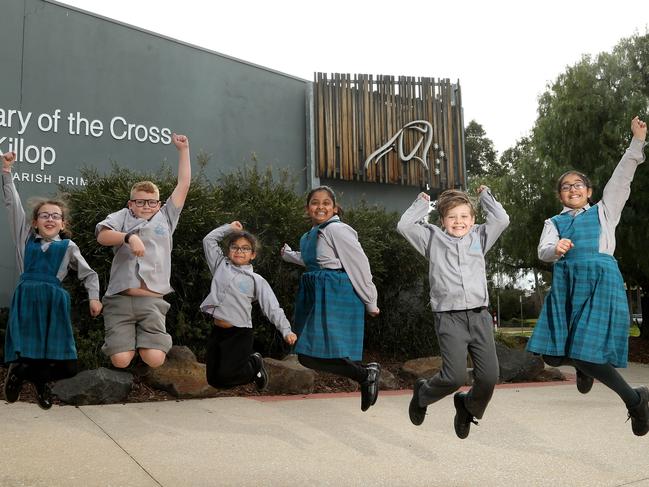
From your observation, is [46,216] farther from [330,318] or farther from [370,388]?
[370,388]

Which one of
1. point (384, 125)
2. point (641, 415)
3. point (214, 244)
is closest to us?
point (641, 415)

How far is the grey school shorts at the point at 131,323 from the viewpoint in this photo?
16.4 feet

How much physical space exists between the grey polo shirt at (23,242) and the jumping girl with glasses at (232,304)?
0.85 m

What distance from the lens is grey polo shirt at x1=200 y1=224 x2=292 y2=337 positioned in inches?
213

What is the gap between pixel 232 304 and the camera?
5.48 m

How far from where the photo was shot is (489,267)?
1930cm

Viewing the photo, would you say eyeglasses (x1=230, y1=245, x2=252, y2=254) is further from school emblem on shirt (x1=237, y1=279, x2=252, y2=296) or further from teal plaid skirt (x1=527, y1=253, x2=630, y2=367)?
teal plaid skirt (x1=527, y1=253, x2=630, y2=367)

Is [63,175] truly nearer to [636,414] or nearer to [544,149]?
[544,149]

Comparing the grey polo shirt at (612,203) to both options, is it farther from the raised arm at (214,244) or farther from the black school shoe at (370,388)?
the raised arm at (214,244)

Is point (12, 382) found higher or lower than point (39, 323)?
lower

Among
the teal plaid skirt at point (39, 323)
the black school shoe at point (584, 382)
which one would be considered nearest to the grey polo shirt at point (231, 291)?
the teal plaid skirt at point (39, 323)

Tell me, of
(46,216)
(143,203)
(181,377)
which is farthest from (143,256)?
(181,377)

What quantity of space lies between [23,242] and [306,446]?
3.59m

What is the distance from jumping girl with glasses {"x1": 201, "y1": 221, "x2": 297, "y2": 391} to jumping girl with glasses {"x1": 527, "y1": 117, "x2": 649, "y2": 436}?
1951 millimetres
